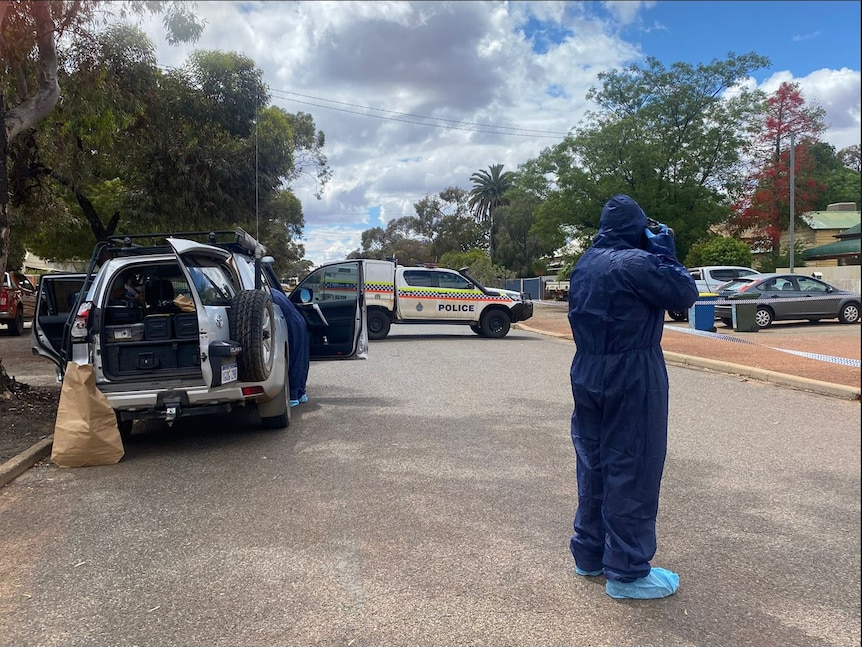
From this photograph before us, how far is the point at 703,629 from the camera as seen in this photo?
3.07 m

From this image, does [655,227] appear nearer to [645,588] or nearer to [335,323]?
[645,588]

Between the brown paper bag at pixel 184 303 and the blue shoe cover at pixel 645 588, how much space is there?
4926mm

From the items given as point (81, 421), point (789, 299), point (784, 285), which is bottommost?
point (81, 421)

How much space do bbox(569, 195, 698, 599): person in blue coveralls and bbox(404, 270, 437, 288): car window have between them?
14002 mm

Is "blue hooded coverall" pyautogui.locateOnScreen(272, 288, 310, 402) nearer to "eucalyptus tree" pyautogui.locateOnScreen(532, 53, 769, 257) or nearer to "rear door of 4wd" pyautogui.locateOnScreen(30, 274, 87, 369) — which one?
"rear door of 4wd" pyautogui.locateOnScreen(30, 274, 87, 369)

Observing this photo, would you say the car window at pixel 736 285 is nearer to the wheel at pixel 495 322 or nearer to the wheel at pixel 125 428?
the wheel at pixel 495 322

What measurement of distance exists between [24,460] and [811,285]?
1880cm

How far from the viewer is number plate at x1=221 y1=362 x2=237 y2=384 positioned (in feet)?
20.0

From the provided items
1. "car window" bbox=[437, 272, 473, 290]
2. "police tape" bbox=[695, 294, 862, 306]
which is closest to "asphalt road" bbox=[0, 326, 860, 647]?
"car window" bbox=[437, 272, 473, 290]

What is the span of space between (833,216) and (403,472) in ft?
149

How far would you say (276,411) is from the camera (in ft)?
23.0

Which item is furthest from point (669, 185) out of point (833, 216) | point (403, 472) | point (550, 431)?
point (403, 472)

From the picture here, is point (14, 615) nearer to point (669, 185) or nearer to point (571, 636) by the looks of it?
point (571, 636)

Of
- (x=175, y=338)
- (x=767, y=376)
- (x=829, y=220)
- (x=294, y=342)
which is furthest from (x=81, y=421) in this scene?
(x=829, y=220)
